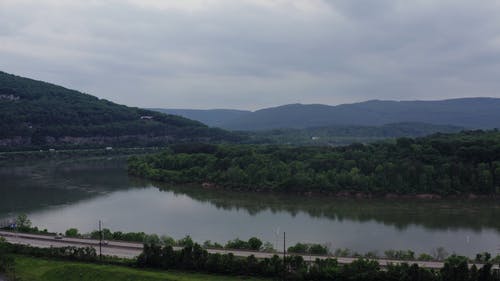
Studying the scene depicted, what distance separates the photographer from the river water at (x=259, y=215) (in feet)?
75.9

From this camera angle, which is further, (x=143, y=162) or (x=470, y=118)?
(x=470, y=118)

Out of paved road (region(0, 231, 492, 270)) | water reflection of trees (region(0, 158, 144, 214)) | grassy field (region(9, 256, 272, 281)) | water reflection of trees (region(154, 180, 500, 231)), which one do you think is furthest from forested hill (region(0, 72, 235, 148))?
grassy field (region(9, 256, 272, 281))

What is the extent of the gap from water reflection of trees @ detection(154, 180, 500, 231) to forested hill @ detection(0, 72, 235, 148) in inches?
1844

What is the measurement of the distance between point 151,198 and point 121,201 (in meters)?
2.51

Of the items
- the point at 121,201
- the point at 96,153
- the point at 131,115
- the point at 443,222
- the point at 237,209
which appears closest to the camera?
the point at 443,222

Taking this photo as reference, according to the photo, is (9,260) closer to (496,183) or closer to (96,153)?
(496,183)

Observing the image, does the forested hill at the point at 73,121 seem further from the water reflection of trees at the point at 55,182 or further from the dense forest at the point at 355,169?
the dense forest at the point at 355,169

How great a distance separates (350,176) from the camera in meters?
37.4

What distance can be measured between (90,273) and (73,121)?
74.5m

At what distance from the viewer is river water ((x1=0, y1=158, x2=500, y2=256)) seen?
75.9 ft

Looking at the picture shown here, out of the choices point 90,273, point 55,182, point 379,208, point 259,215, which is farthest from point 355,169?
point 90,273

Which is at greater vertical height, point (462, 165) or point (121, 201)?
point (462, 165)

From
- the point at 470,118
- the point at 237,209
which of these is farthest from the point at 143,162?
the point at 470,118

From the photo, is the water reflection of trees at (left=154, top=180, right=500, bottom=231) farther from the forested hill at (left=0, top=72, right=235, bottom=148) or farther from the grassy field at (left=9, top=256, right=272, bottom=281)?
the forested hill at (left=0, top=72, right=235, bottom=148)
